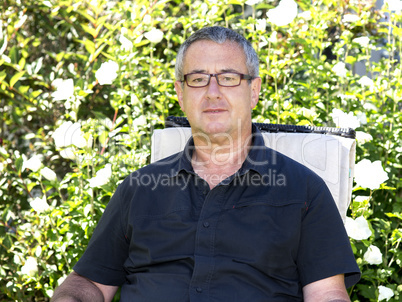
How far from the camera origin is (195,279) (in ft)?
6.50

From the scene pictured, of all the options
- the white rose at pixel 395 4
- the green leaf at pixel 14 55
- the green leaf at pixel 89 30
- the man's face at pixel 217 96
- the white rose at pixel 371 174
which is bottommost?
the white rose at pixel 371 174

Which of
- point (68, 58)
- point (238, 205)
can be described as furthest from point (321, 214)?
point (68, 58)

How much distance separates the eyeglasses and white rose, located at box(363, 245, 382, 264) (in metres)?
1.04

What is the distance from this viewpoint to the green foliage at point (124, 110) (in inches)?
117

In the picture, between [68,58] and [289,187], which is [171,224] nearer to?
[289,187]

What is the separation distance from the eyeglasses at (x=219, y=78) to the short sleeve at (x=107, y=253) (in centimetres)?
61

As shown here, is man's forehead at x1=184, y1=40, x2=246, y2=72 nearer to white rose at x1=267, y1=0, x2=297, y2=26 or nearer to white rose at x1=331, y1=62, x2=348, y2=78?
white rose at x1=267, y1=0, x2=297, y2=26

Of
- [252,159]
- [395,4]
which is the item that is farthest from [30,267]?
[395,4]

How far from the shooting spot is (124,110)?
3334 mm

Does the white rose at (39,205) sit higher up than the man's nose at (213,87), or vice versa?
the man's nose at (213,87)

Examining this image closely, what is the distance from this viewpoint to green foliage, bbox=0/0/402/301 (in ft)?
9.71

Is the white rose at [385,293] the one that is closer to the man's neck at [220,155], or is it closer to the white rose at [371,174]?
the white rose at [371,174]

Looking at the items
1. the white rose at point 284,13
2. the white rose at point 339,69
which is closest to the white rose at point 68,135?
the white rose at point 284,13

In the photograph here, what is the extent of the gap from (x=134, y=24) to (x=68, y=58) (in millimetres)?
709
